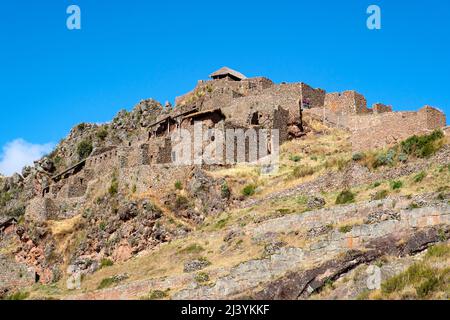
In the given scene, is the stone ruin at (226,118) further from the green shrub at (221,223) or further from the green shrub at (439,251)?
the green shrub at (439,251)

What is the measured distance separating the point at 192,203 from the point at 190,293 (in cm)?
1379

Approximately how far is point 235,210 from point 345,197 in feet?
24.1

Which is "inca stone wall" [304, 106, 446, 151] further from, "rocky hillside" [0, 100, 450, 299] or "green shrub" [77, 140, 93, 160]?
"green shrub" [77, 140, 93, 160]

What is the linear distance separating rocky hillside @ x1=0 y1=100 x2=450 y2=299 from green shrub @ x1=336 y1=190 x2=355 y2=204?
0.07 m

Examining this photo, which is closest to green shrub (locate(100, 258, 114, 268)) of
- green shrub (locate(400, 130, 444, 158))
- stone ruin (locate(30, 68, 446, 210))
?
stone ruin (locate(30, 68, 446, 210))

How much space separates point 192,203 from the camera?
39.6 m

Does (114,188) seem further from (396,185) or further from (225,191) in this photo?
(396,185)

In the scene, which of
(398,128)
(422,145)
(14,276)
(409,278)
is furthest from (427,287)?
(14,276)

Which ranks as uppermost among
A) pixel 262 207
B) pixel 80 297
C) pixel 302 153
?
pixel 302 153

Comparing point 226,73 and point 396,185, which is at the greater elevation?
point 226,73

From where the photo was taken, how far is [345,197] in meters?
31.0
